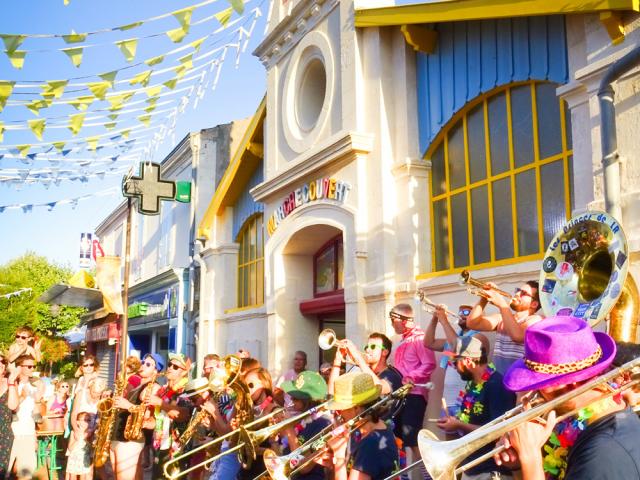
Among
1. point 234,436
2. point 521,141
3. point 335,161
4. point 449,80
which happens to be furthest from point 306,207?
point 234,436

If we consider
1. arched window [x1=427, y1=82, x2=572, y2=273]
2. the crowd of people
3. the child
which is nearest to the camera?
the crowd of people

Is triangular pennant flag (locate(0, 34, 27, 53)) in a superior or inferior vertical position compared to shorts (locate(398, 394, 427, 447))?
superior

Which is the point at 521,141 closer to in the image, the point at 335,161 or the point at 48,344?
the point at 335,161

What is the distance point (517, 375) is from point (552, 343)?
202 millimetres

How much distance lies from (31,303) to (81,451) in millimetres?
24270

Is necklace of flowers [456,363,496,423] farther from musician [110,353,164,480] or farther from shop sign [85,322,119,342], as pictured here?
shop sign [85,322,119,342]

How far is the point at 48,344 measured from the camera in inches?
1091

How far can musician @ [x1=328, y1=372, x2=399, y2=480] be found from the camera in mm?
3812

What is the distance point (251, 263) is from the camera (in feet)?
40.9

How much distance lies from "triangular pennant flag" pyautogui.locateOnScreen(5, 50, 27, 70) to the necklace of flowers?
5556mm

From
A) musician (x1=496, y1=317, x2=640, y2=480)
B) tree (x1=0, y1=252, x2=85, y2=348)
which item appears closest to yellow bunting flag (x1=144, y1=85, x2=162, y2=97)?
musician (x1=496, y1=317, x2=640, y2=480)

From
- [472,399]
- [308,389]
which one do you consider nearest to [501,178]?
[472,399]

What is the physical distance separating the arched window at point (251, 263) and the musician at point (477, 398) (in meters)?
7.67

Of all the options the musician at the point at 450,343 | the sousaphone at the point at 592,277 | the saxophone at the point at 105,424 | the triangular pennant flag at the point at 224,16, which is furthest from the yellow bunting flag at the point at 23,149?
the sousaphone at the point at 592,277
